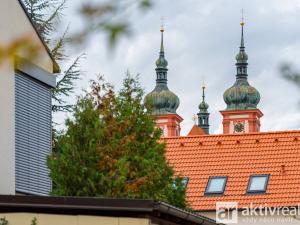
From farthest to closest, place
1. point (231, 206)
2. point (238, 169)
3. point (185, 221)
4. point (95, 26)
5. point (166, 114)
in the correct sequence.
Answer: point (166, 114) < point (238, 169) < point (231, 206) < point (185, 221) < point (95, 26)

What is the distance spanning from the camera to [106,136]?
87.3ft

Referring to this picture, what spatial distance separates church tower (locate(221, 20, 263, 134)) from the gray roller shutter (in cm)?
11545

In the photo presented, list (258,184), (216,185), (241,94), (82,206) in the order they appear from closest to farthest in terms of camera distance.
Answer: (82,206)
(258,184)
(216,185)
(241,94)

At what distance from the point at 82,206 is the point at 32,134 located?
29.9ft

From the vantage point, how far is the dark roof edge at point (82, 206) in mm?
15625

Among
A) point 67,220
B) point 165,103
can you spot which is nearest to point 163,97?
point 165,103

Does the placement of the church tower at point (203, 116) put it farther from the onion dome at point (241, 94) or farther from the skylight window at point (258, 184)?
the skylight window at point (258, 184)

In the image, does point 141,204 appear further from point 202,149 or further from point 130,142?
point 202,149

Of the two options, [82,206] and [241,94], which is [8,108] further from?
[241,94]

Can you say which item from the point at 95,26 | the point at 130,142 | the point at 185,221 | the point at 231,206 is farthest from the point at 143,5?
the point at 231,206

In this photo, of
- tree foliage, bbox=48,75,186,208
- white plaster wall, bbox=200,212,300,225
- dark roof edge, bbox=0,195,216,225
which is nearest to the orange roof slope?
white plaster wall, bbox=200,212,300,225

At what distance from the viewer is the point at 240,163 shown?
50.8 metres

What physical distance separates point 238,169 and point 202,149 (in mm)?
2849

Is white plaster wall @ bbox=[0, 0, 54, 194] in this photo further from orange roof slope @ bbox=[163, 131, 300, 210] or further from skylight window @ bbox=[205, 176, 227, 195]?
skylight window @ bbox=[205, 176, 227, 195]
